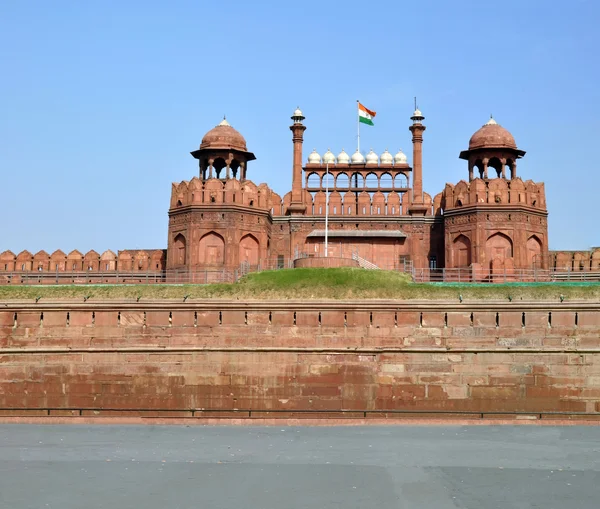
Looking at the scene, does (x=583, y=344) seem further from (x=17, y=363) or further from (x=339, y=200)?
(x=17, y=363)

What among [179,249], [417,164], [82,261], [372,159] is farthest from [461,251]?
[82,261]

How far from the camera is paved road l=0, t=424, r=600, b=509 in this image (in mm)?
13664

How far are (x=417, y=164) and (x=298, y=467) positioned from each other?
882 inches

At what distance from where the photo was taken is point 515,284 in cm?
2745

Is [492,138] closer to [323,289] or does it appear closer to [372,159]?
[372,159]

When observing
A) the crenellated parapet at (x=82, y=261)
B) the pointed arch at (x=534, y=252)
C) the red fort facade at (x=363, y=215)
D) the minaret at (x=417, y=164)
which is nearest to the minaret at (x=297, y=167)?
the red fort facade at (x=363, y=215)

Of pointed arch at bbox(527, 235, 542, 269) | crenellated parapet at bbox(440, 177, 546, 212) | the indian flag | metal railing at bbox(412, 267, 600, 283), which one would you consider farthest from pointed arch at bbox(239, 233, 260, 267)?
pointed arch at bbox(527, 235, 542, 269)

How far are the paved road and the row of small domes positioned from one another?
18.1 meters

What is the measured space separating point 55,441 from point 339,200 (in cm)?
1957

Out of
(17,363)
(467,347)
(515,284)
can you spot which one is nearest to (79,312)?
(17,363)

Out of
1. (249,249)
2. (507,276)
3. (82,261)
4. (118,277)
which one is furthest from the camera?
(82,261)

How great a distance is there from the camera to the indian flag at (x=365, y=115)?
3569 cm

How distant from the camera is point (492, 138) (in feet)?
114

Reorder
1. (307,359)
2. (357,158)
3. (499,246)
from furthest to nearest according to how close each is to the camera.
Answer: (357,158) → (499,246) → (307,359)
